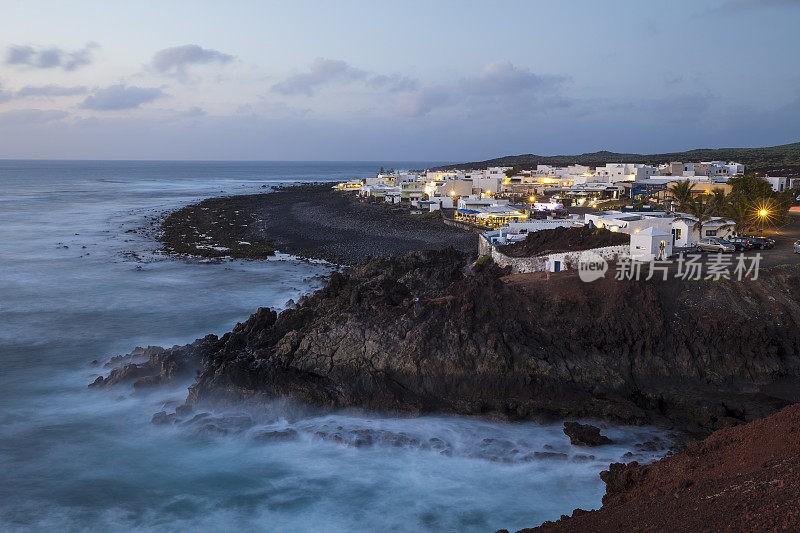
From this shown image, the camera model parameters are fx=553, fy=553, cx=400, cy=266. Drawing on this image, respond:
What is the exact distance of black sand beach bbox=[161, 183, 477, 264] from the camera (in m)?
48.4

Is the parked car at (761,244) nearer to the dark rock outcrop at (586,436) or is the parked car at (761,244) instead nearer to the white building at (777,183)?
the dark rock outcrop at (586,436)

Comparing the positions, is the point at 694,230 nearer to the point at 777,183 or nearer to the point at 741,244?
the point at 741,244

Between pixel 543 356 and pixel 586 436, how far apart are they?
3.96 m

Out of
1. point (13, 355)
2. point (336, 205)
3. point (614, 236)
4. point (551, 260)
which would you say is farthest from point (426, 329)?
point (336, 205)

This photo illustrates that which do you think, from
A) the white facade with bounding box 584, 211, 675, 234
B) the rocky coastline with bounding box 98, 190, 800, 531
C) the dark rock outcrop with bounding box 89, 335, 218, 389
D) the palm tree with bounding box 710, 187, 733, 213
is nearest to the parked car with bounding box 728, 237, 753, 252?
the white facade with bounding box 584, 211, 675, 234

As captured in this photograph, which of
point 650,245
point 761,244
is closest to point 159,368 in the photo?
point 650,245

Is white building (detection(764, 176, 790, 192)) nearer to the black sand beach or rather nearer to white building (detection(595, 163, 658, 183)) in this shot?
white building (detection(595, 163, 658, 183))

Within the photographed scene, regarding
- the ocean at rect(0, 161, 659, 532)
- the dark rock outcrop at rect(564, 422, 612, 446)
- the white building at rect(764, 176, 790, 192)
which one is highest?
the white building at rect(764, 176, 790, 192)

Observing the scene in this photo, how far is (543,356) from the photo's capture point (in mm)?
19766

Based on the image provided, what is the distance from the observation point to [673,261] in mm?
24297

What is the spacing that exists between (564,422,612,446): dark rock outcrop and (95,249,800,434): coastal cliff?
3.93ft

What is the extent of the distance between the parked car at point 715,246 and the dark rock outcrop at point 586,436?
1530 centimetres

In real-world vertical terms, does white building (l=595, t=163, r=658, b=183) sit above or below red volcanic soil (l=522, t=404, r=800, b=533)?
above

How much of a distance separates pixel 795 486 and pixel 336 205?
77.8m
